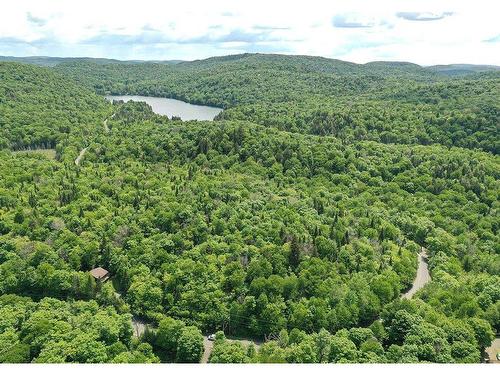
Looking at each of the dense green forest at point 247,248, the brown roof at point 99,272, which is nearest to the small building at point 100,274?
the brown roof at point 99,272

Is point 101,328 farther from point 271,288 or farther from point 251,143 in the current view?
point 251,143

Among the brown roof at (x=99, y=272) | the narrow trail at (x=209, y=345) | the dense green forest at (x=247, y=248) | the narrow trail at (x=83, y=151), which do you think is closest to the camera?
the dense green forest at (x=247, y=248)

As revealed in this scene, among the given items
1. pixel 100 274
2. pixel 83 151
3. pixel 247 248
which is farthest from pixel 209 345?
pixel 83 151

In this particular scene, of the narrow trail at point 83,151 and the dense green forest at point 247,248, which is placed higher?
the narrow trail at point 83,151

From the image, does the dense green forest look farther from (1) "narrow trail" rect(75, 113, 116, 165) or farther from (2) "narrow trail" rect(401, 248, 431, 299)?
(1) "narrow trail" rect(75, 113, 116, 165)

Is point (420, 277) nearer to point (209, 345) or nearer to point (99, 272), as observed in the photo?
point (209, 345)

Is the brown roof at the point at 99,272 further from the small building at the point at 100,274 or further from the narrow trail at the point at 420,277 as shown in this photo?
the narrow trail at the point at 420,277

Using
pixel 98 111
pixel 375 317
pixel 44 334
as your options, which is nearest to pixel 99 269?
pixel 44 334
